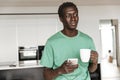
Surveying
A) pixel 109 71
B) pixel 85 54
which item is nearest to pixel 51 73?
pixel 85 54

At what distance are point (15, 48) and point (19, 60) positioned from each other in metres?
0.22

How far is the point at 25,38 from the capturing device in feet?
11.3

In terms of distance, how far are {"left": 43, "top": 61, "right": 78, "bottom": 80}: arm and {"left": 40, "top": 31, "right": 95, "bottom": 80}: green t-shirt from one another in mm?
30

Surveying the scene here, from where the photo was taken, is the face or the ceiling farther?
the ceiling

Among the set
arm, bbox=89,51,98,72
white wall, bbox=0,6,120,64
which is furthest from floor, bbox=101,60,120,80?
arm, bbox=89,51,98,72

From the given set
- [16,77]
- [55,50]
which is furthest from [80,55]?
[16,77]

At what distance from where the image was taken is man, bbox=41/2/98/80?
101 centimetres

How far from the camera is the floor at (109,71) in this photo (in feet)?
10.5

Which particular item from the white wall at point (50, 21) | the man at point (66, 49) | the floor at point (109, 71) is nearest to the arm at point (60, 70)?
the man at point (66, 49)

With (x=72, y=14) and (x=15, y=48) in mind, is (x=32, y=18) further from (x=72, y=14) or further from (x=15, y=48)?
(x=72, y=14)

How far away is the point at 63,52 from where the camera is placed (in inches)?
40.4

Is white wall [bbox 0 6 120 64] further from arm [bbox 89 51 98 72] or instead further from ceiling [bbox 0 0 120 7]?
arm [bbox 89 51 98 72]

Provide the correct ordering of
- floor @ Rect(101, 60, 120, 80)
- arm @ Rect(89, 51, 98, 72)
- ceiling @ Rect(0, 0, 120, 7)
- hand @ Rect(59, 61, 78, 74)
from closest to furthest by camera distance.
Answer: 1. hand @ Rect(59, 61, 78, 74)
2. arm @ Rect(89, 51, 98, 72)
3. floor @ Rect(101, 60, 120, 80)
4. ceiling @ Rect(0, 0, 120, 7)

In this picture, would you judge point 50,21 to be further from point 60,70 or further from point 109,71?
point 60,70
